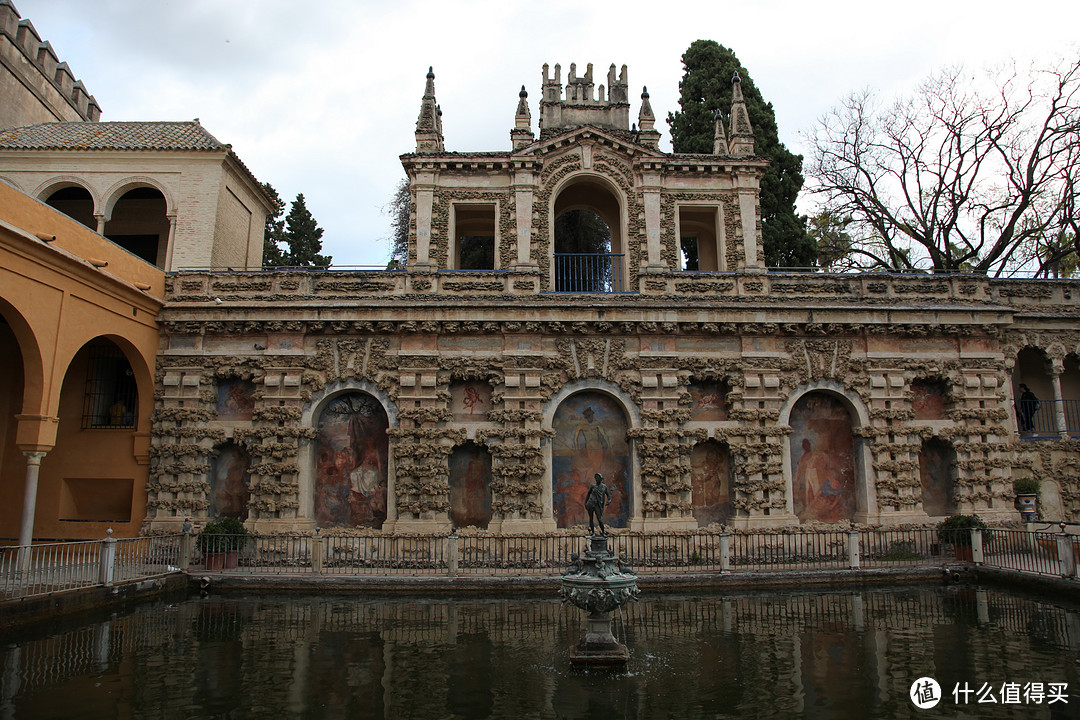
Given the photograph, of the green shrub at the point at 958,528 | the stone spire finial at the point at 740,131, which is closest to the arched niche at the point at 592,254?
the stone spire finial at the point at 740,131

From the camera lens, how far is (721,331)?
72.9 feet

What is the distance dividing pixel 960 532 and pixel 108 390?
26152mm

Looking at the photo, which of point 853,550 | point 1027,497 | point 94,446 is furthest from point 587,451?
point 94,446

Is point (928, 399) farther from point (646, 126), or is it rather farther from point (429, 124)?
point (429, 124)

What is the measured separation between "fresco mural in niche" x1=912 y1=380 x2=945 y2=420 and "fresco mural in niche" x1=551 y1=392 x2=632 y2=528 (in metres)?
9.62

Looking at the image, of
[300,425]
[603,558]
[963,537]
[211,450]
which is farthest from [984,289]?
[211,450]

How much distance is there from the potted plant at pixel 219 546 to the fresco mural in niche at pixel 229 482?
3035mm

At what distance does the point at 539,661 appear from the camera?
10.5m

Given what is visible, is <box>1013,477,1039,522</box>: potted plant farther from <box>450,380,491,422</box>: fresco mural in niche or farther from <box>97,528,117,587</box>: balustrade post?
<box>97,528,117,587</box>: balustrade post

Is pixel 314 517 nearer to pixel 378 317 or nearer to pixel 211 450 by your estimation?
pixel 211 450

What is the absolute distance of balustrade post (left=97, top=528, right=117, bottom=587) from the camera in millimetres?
14500

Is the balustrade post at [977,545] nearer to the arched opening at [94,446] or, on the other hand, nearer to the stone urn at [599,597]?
the stone urn at [599,597]

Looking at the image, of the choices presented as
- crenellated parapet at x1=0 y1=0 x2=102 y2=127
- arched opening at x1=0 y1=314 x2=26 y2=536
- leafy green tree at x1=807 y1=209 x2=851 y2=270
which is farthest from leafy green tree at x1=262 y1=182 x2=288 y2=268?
leafy green tree at x1=807 y1=209 x2=851 y2=270

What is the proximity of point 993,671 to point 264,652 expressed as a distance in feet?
35.6
